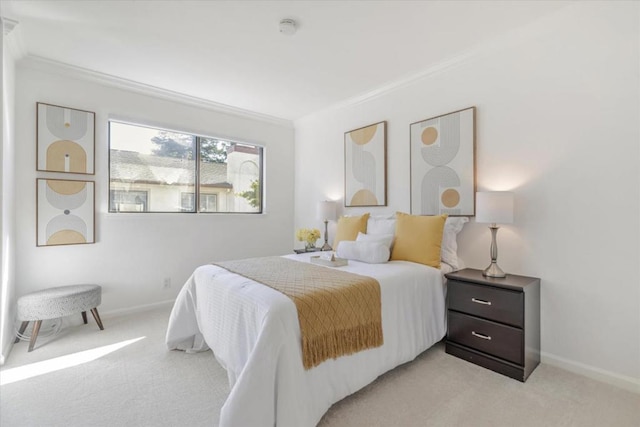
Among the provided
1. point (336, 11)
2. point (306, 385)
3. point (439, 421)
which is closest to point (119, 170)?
point (336, 11)

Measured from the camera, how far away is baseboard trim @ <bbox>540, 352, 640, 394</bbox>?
185cm

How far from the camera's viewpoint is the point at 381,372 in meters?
1.89

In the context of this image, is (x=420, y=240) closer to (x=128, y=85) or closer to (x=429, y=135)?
(x=429, y=135)

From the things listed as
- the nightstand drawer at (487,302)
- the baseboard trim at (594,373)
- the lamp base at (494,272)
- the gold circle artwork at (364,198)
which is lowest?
the baseboard trim at (594,373)

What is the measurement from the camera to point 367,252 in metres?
2.57

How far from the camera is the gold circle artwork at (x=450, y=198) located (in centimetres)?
273

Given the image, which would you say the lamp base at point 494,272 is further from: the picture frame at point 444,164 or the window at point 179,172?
the window at point 179,172

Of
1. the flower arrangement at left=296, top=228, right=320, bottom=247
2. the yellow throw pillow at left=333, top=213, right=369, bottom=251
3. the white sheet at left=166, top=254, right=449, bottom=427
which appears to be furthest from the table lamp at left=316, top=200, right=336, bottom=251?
the white sheet at left=166, top=254, right=449, bottom=427

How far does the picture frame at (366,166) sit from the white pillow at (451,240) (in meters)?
0.91

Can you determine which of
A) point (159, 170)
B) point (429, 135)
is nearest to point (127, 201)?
point (159, 170)

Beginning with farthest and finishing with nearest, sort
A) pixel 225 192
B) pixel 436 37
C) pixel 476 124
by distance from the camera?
pixel 225 192 < pixel 476 124 < pixel 436 37

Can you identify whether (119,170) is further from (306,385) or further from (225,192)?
(306,385)

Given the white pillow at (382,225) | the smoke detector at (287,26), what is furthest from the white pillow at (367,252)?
the smoke detector at (287,26)

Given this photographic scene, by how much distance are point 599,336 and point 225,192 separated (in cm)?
410
